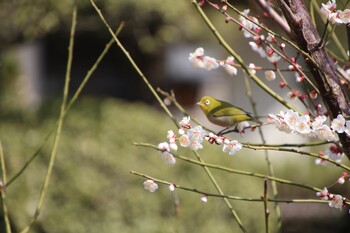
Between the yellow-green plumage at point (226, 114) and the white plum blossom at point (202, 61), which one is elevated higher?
the white plum blossom at point (202, 61)

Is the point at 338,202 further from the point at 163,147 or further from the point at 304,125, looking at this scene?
the point at 163,147

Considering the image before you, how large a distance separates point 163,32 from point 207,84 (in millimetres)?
5106

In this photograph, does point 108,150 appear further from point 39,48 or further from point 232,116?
point 39,48

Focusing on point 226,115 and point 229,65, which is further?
point 226,115

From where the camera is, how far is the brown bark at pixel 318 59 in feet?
3.72

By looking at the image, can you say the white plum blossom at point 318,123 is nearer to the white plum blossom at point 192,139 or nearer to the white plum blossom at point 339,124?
the white plum blossom at point 339,124

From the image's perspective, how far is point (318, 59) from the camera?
45.3 inches

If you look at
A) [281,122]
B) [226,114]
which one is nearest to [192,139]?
[281,122]

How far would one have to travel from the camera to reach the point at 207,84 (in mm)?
10227

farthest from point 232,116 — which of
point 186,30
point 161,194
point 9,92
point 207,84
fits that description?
point 207,84

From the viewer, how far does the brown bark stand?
113cm

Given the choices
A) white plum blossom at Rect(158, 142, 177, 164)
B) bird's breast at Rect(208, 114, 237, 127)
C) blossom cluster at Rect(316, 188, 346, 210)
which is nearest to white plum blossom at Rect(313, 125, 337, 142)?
blossom cluster at Rect(316, 188, 346, 210)

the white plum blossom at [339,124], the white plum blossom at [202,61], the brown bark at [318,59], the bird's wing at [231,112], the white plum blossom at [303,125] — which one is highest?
the brown bark at [318,59]

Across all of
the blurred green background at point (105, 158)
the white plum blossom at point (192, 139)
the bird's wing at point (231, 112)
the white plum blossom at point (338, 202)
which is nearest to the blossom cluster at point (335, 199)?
the white plum blossom at point (338, 202)
